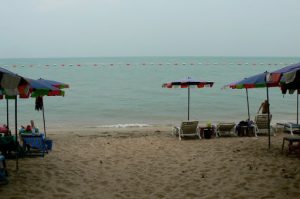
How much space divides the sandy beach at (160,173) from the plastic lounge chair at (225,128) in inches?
73.9

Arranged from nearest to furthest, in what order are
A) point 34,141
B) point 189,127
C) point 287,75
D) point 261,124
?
1. point 287,75
2. point 34,141
3. point 189,127
4. point 261,124

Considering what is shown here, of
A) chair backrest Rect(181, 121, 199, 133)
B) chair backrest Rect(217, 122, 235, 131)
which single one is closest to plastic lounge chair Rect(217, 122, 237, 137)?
chair backrest Rect(217, 122, 235, 131)

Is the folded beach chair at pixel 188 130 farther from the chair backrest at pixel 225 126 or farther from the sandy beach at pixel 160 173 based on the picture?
the sandy beach at pixel 160 173

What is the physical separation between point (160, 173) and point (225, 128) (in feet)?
17.2

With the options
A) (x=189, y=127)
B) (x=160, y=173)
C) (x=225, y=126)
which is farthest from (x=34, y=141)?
(x=225, y=126)

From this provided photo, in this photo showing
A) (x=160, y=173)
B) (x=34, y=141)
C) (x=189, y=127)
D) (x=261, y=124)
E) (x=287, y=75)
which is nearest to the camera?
Result: (x=287, y=75)

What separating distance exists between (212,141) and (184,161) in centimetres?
288

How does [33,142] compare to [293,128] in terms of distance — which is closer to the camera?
[33,142]

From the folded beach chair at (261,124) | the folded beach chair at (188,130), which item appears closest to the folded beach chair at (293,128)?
the folded beach chair at (261,124)

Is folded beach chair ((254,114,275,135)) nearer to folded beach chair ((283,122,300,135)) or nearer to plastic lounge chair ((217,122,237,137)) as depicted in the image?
plastic lounge chair ((217,122,237,137))

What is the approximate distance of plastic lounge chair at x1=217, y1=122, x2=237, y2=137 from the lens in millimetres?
11672

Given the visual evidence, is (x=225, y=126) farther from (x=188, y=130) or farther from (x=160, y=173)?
(x=160, y=173)

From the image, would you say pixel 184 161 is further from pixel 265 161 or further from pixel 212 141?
pixel 212 141

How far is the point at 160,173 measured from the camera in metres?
7.04
